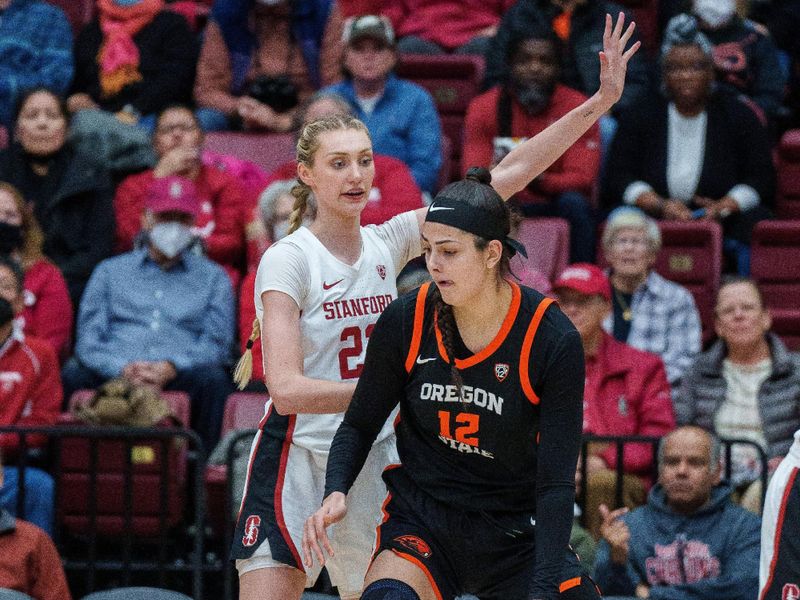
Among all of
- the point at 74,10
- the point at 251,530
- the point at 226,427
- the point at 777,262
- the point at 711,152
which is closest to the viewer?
the point at 251,530

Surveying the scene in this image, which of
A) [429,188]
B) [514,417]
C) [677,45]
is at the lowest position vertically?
[514,417]

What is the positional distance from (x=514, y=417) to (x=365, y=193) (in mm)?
926

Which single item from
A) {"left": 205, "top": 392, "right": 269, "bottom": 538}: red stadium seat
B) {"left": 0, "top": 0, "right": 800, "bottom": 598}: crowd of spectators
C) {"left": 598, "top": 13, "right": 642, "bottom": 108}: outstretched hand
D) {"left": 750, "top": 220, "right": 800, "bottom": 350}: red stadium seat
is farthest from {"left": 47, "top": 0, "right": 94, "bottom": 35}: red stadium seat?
{"left": 598, "top": 13, "right": 642, "bottom": 108}: outstretched hand

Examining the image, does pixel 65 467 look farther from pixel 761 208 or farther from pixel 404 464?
pixel 761 208

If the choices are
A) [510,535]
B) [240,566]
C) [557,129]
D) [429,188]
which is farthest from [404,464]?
[429,188]

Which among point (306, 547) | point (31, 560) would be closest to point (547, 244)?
point (31, 560)

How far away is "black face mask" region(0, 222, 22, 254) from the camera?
8.10 m

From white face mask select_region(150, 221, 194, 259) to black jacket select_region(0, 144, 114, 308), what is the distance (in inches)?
19.9

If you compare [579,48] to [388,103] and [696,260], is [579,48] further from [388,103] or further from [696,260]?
[696,260]

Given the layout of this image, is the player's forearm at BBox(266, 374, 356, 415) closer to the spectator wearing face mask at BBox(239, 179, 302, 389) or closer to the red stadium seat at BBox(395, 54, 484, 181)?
the spectator wearing face mask at BBox(239, 179, 302, 389)

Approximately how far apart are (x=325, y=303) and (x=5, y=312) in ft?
10.6

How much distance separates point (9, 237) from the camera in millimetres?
8141

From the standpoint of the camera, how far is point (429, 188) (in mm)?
9031

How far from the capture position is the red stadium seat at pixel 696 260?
27.9 ft
